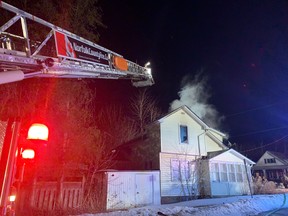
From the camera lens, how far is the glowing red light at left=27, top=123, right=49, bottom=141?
2.97m

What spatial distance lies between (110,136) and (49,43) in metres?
25.8

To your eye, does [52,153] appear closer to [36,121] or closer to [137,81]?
[137,81]

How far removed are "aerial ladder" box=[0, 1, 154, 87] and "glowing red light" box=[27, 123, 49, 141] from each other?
90 cm

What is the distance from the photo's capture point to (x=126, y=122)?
104 ft

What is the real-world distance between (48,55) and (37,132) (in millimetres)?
2682

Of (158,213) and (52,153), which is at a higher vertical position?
(52,153)

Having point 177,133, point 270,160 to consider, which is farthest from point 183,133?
point 270,160

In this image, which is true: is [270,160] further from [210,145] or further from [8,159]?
[8,159]

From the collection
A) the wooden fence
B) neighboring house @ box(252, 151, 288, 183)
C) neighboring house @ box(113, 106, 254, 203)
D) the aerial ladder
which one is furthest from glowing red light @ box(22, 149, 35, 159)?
neighboring house @ box(252, 151, 288, 183)

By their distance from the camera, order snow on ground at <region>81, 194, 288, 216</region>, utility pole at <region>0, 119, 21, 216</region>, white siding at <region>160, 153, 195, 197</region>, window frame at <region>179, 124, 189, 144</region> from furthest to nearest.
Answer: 1. window frame at <region>179, 124, 189, 144</region>
2. white siding at <region>160, 153, 195, 197</region>
3. snow on ground at <region>81, 194, 288, 216</region>
4. utility pole at <region>0, 119, 21, 216</region>

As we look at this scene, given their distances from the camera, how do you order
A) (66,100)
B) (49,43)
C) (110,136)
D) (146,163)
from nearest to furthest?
(49,43), (66,100), (146,163), (110,136)

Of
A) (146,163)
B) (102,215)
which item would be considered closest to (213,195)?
(146,163)

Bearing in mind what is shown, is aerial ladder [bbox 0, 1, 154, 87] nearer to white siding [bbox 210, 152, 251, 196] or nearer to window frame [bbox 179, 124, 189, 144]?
window frame [bbox 179, 124, 189, 144]

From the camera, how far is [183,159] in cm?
1952
